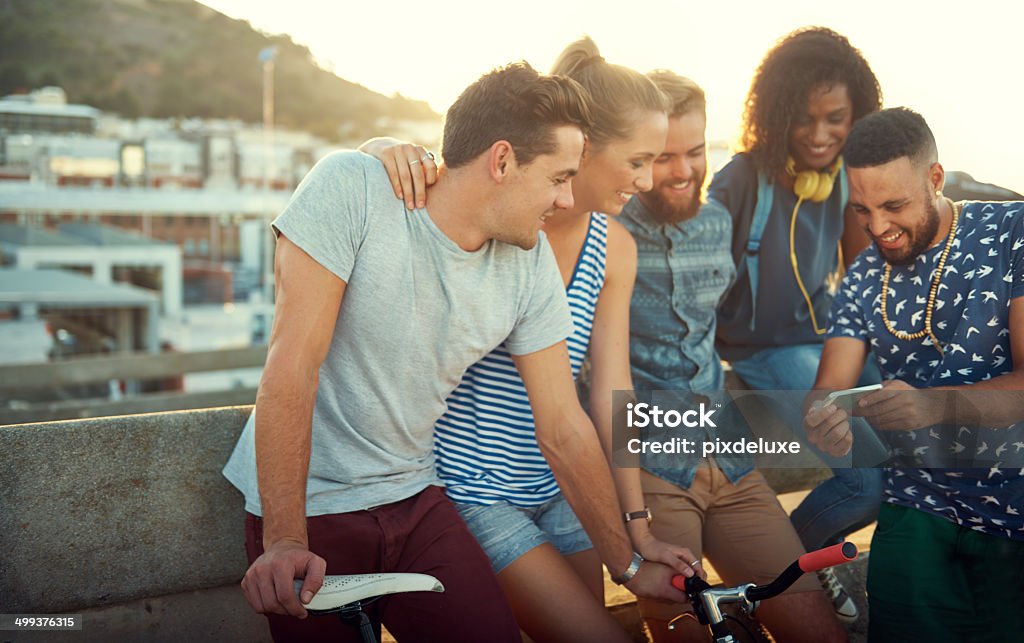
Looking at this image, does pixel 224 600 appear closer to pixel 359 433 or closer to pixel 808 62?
pixel 359 433

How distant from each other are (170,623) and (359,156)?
166 cm

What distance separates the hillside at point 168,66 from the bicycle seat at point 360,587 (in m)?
82.5

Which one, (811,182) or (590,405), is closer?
(590,405)

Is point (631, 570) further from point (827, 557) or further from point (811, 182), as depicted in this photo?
point (811, 182)

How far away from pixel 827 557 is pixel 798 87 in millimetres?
2448

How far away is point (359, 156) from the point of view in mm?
2615

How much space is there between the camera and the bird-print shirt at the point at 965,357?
2768 mm

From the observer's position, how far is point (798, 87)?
3.87 meters

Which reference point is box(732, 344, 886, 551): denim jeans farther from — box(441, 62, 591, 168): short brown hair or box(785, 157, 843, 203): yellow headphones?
box(441, 62, 591, 168): short brown hair

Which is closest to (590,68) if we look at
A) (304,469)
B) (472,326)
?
(472,326)

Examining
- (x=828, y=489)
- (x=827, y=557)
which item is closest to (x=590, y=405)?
(x=828, y=489)

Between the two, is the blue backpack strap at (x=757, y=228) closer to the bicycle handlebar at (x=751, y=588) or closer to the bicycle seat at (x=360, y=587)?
the bicycle handlebar at (x=751, y=588)

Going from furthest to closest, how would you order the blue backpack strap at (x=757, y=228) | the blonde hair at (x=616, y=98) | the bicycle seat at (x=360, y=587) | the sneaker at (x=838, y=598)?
the blue backpack strap at (x=757, y=228) < the sneaker at (x=838, y=598) < the blonde hair at (x=616, y=98) < the bicycle seat at (x=360, y=587)

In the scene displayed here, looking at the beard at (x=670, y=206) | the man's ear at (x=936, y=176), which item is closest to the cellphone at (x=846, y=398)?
the man's ear at (x=936, y=176)
